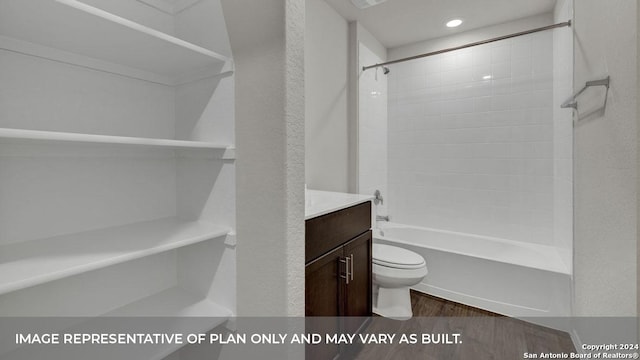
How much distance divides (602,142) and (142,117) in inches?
79.6

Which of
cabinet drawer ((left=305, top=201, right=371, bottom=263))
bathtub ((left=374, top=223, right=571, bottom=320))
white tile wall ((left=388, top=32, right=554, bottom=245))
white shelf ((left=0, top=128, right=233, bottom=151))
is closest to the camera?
white shelf ((left=0, top=128, right=233, bottom=151))

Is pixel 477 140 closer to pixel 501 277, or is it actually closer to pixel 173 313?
pixel 501 277

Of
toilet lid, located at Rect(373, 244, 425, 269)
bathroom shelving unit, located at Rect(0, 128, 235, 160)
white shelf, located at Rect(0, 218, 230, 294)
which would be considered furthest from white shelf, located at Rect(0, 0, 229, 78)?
toilet lid, located at Rect(373, 244, 425, 269)

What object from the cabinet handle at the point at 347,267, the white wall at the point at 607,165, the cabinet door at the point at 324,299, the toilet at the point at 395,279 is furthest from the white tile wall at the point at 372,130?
the white wall at the point at 607,165

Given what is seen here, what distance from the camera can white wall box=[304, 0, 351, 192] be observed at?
2238mm

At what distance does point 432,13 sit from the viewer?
2.54m

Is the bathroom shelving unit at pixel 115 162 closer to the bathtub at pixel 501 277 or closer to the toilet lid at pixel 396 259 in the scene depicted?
the toilet lid at pixel 396 259

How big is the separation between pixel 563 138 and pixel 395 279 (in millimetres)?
1780

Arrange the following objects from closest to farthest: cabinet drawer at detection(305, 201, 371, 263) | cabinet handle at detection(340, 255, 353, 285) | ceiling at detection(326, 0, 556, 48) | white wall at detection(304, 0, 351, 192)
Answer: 1. cabinet drawer at detection(305, 201, 371, 263)
2. cabinet handle at detection(340, 255, 353, 285)
3. white wall at detection(304, 0, 351, 192)
4. ceiling at detection(326, 0, 556, 48)

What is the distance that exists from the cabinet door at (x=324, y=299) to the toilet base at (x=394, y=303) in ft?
2.34

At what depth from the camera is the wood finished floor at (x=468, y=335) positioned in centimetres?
169

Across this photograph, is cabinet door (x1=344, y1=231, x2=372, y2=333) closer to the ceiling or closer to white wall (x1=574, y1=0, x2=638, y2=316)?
white wall (x1=574, y1=0, x2=638, y2=316)

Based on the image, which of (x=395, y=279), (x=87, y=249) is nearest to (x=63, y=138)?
(x=87, y=249)

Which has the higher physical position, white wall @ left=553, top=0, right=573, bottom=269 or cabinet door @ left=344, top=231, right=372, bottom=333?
white wall @ left=553, top=0, right=573, bottom=269
